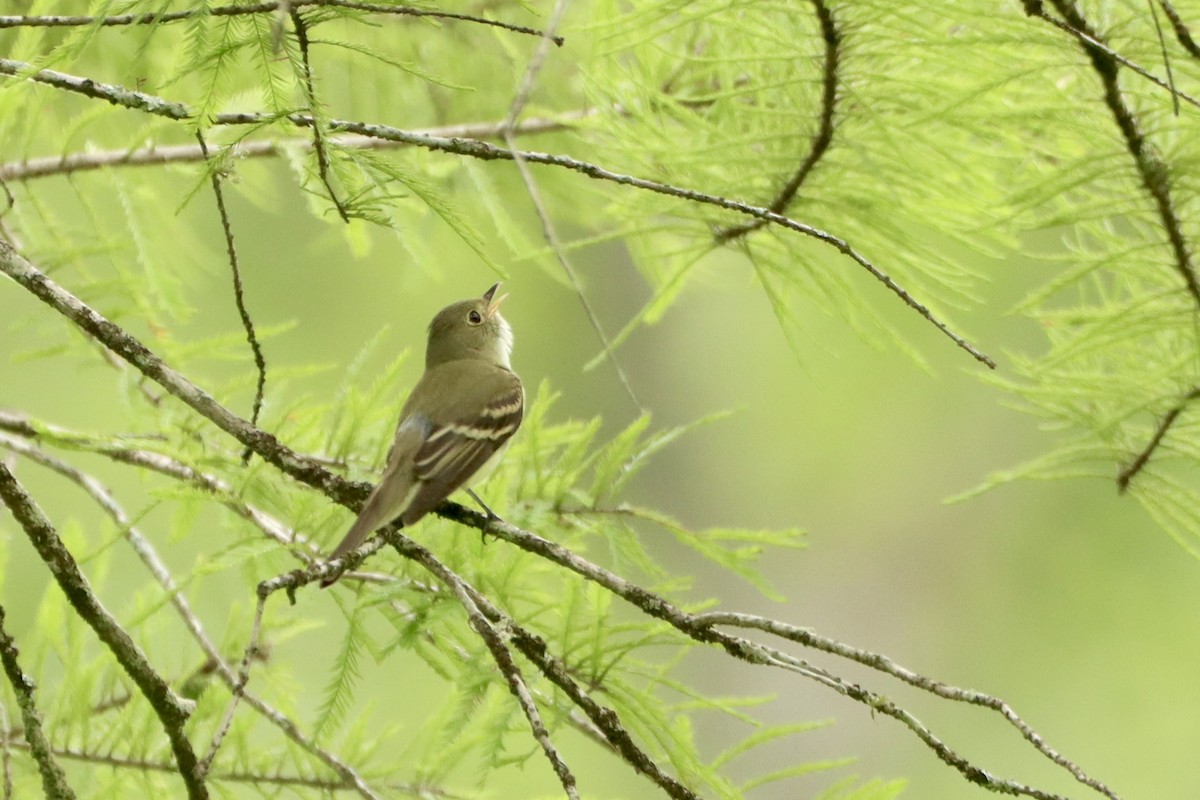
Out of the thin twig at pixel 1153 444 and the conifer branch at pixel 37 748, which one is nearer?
the conifer branch at pixel 37 748

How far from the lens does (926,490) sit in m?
13.7

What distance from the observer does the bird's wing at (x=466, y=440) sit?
3.11m

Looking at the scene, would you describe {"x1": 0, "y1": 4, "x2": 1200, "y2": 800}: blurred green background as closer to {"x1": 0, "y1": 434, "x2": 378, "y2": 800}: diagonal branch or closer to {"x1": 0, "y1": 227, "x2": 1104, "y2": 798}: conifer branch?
{"x1": 0, "y1": 434, "x2": 378, "y2": 800}: diagonal branch

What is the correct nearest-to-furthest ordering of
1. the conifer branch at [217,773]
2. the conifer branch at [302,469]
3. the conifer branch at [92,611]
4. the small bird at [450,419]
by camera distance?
the conifer branch at [302,469] < the conifer branch at [92,611] < the small bird at [450,419] < the conifer branch at [217,773]

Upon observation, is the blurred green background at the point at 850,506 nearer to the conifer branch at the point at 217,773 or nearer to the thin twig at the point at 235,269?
the conifer branch at the point at 217,773

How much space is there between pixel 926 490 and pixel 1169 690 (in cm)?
299

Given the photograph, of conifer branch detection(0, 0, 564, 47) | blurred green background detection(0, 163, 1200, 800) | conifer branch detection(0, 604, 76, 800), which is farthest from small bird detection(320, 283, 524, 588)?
blurred green background detection(0, 163, 1200, 800)

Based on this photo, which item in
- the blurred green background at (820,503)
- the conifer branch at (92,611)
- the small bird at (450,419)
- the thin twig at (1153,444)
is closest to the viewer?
the conifer branch at (92,611)

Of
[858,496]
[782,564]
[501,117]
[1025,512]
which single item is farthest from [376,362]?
[501,117]

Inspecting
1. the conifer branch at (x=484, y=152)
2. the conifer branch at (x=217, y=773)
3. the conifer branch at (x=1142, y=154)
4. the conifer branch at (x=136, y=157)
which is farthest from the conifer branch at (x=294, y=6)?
the conifer branch at (x=217, y=773)

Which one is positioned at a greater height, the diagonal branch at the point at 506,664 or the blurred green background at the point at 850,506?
the blurred green background at the point at 850,506

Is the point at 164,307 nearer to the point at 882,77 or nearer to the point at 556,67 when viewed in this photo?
the point at 882,77

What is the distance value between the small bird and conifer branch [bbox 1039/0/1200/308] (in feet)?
4.96

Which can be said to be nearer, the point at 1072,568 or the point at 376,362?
the point at 376,362
